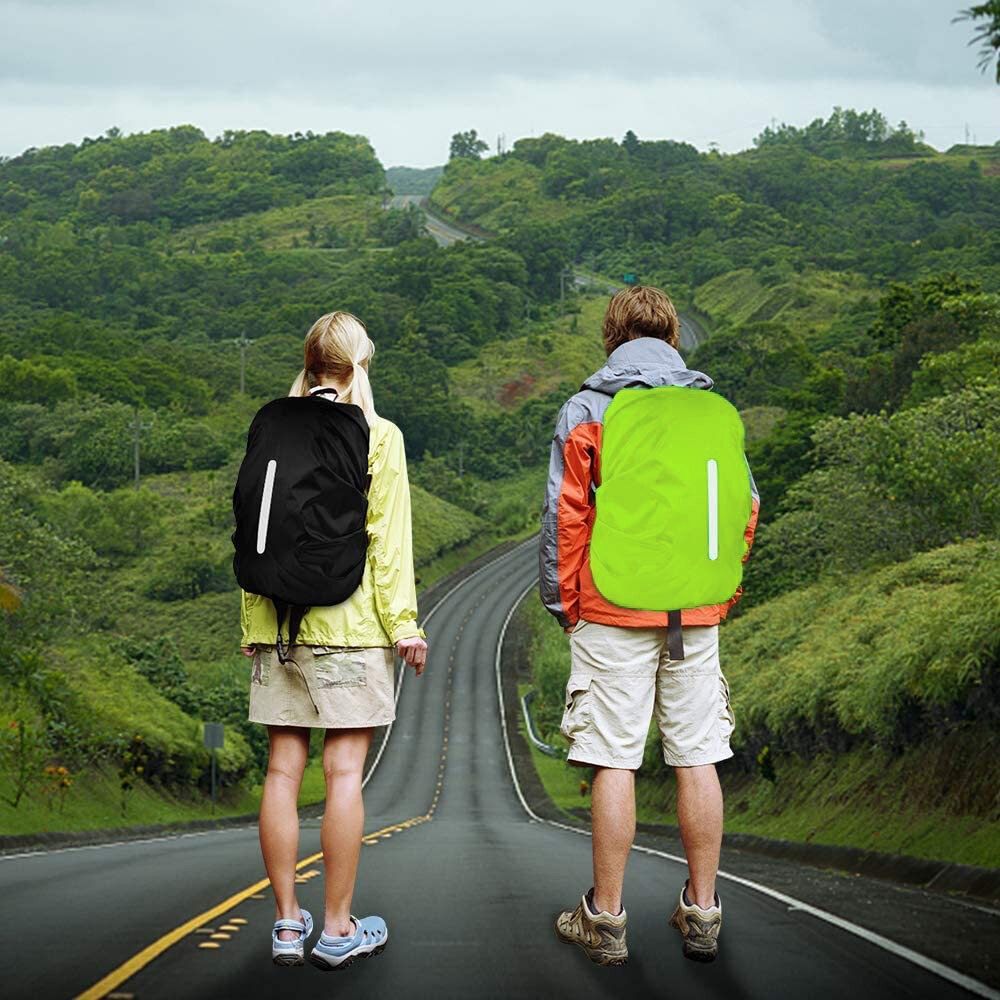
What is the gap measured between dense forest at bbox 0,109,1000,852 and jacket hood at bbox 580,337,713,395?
6.82 meters

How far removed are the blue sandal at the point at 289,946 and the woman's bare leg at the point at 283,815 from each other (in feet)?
0.11

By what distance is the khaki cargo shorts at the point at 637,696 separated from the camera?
19.4 ft

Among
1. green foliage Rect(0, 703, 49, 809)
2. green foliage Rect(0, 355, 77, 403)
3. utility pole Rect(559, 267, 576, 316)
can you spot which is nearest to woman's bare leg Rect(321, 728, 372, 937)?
green foliage Rect(0, 703, 49, 809)

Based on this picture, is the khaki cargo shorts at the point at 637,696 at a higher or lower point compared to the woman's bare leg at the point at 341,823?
higher

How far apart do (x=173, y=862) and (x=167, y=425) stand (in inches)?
3851

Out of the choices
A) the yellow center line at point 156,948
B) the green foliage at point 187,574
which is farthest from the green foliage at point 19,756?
the green foliage at point 187,574

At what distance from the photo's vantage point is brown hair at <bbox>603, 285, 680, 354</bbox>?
639 centimetres

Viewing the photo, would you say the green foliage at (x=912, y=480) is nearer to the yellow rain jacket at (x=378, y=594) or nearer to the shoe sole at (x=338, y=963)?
the yellow rain jacket at (x=378, y=594)

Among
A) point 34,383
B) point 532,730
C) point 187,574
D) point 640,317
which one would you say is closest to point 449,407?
point 34,383

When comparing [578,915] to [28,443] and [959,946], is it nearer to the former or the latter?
[959,946]

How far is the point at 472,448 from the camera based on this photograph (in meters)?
125

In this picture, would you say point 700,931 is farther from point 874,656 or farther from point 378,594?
point 874,656

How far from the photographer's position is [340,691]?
19.0 ft

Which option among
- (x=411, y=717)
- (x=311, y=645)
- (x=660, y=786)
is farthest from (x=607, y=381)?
(x=411, y=717)
